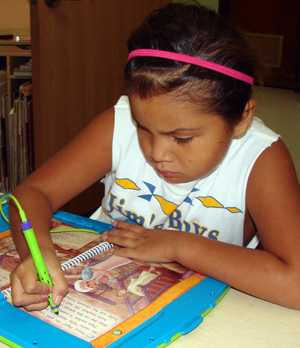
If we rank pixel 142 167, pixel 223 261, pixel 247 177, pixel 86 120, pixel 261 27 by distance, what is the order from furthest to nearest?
pixel 261 27, pixel 86 120, pixel 142 167, pixel 247 177, pixel 223 261

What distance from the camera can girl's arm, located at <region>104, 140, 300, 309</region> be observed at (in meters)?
0.68

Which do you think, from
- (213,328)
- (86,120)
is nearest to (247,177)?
(213,328)

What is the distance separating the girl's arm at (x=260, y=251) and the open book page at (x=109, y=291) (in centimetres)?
3

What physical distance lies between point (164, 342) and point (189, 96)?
379 mm

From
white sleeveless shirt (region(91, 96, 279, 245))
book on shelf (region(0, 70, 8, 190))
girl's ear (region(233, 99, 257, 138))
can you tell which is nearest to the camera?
girl's ear (region(233, 99, 257, 138))

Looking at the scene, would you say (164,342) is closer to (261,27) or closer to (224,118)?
(224,118)

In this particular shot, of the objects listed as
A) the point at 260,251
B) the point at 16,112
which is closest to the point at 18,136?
the point at 16,112

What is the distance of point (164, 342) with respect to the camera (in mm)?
519

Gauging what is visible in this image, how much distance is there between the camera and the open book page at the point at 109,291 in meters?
0.54

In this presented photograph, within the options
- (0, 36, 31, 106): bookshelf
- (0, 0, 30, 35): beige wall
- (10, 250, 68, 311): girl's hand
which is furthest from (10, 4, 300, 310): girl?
(0, 0, 30, 35): beige wall

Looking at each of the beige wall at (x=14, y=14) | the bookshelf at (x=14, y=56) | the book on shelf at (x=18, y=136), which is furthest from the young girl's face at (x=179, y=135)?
the beige wall at (x=14, y=14)

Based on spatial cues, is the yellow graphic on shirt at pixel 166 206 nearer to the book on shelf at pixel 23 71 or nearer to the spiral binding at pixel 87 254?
the spiral binding at pixel 87 254

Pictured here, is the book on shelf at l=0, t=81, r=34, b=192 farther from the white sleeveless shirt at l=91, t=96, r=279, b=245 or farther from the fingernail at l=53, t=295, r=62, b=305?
the fingernail at l=53, t=295, r=62, b=305

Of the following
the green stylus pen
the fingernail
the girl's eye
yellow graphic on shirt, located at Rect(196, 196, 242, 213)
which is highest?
the girl's eye
